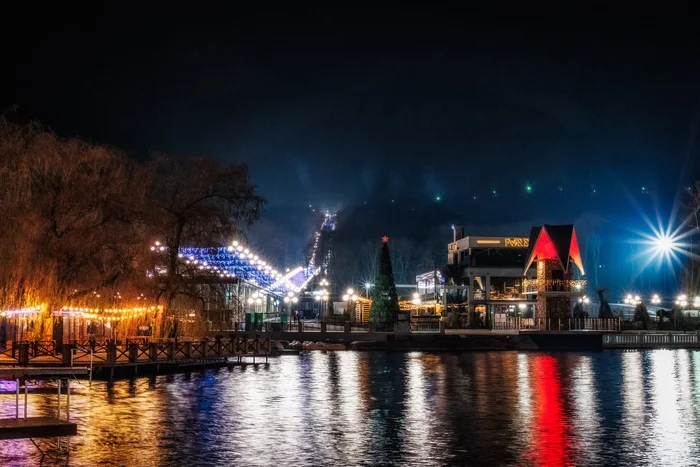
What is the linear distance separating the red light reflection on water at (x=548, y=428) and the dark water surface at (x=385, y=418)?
0.17 feet

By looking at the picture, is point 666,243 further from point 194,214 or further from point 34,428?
point 34,428

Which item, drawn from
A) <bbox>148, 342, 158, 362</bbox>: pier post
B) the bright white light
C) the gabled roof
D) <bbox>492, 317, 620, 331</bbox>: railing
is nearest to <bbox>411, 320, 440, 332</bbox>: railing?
<bbox>492, 317, 620, 331</bbox>: railing

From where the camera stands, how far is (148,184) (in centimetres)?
4325

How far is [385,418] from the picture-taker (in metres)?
26.6

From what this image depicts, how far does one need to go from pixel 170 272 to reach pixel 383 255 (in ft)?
114

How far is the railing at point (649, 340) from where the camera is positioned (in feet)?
222

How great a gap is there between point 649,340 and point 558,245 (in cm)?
1161

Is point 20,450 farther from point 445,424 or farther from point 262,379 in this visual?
point 262,379

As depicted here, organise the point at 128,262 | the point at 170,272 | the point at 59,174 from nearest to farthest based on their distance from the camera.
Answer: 1. the point at 59,174
2. the point at 128,262
3. the point at 170,272

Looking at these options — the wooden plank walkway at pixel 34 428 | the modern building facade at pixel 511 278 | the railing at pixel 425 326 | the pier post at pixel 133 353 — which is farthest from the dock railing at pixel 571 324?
the wooden plank walkway at pixel 34 428

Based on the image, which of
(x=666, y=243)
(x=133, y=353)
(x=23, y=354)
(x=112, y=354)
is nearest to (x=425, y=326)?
(x=666, y=243)

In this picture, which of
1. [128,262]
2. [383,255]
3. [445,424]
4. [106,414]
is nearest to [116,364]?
[128,262]

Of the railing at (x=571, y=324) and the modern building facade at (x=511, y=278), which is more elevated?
the modern building facade at (x=511, y=278)

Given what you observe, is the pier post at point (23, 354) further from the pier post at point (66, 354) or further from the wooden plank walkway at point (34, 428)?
the wooden plank walkway at point (34, 428)
